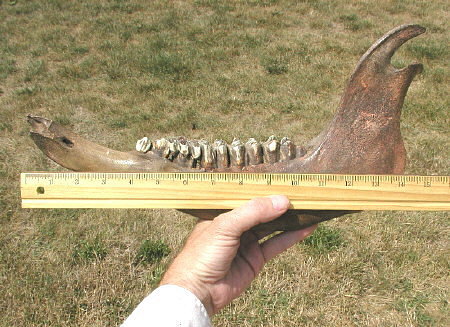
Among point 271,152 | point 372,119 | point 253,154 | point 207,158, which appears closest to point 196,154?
point 207,158

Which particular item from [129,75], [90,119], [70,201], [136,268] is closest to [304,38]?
[129,75]

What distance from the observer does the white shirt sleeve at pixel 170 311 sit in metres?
1.81

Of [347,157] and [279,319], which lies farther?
[279,319]

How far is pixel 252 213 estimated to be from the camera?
1.92 meters

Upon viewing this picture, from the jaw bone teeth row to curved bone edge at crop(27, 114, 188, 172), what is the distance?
146 millimetres

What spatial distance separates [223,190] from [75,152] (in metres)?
→ 0.79

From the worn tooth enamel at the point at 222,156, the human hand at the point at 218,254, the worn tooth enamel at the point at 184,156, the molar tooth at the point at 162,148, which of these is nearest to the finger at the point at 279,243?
the human hand at the point at 218,254

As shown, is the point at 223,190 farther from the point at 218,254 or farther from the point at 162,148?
the point at 162,148

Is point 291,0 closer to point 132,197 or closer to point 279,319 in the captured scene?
point 279,319

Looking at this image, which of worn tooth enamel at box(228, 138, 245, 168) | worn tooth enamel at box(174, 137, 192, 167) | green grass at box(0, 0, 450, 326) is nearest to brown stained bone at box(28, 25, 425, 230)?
worn tooth enamel at box(174, 137, 192, 167)

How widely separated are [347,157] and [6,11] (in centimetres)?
864

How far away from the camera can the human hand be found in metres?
1.94

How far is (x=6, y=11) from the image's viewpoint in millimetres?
8547

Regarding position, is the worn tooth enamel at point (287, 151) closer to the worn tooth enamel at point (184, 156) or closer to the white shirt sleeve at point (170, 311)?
the worn tooth enamel at point (184, 156)
